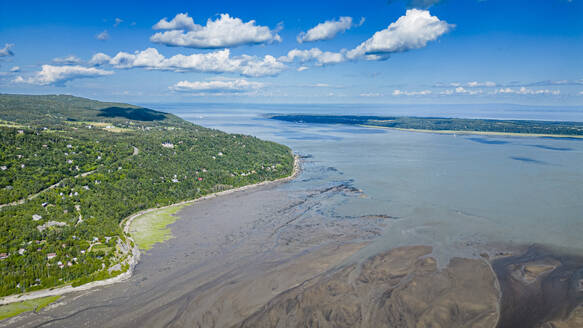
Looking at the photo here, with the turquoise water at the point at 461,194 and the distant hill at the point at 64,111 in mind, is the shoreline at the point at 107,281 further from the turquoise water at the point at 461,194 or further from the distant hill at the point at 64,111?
the distant hill at the point at 64,111

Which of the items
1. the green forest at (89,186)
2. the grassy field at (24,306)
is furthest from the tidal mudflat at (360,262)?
the green forest at (89,186)

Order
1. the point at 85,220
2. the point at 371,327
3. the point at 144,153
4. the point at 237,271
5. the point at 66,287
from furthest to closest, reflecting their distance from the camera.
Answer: the point at 144,153, the point at 85,220, the point at 237,271, the point at 66,287, the point at 371,327

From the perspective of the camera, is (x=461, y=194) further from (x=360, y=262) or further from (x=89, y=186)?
(x=89, y=186)

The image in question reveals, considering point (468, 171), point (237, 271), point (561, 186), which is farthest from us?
point (468, 171)

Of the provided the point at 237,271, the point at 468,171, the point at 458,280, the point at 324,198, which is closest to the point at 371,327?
the point at 458,280

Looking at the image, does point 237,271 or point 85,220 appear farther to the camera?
point 85,220

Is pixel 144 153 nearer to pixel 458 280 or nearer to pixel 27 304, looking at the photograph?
pixel 27 304

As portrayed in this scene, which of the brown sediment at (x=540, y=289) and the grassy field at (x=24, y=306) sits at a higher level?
the brown sediment at (x=540, y=289)
